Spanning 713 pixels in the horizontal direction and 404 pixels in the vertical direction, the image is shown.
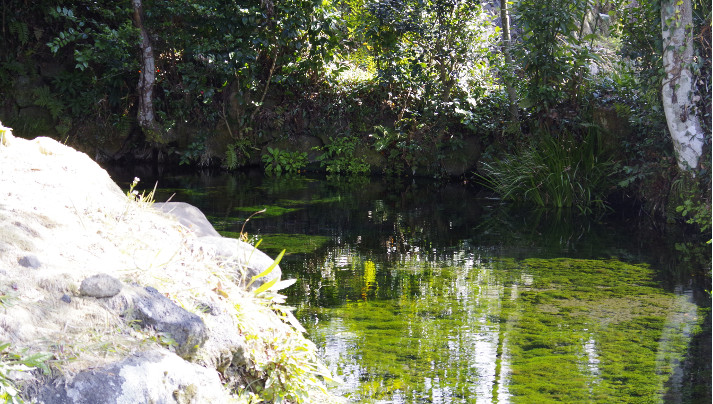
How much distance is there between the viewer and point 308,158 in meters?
10.5

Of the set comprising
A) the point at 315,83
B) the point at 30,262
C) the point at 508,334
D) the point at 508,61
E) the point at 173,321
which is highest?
the point at 508,61

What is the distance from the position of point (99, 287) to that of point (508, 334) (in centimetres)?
216

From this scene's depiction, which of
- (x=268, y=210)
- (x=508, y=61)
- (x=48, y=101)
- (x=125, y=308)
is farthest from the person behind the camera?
(x=48, y=101)

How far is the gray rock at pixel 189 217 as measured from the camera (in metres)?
4.00

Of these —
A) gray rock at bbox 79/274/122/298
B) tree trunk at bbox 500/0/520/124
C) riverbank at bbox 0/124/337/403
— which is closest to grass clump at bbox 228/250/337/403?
riverbank at bbox 0/124/337/403

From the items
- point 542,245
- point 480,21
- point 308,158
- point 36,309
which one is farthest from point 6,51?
point 36,309

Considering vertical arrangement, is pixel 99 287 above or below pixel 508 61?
below

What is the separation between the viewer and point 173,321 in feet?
7.18

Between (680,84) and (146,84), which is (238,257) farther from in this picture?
(146,84)

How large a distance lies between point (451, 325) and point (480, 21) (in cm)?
639

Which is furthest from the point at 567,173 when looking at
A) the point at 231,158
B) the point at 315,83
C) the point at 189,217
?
the point at 231,158

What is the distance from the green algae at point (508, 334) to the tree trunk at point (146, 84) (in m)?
6.00

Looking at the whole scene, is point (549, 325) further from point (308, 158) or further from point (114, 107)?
point (114, 107)

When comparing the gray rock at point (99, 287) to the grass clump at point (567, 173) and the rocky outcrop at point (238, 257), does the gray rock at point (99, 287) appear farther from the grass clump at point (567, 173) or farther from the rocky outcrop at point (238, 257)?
the grass clump at point (567, 173)
